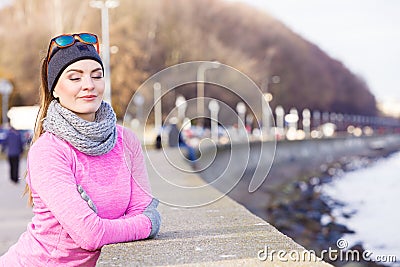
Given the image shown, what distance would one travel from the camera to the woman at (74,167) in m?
3.63

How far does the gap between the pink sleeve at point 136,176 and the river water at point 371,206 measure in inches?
594

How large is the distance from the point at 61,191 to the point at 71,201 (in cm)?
6

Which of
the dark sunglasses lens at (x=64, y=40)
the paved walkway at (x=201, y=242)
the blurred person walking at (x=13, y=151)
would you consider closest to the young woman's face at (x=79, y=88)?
the dark sunglasses lens at (x=64, y=40)

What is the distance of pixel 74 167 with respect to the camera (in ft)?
12.2

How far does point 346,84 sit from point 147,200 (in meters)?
169

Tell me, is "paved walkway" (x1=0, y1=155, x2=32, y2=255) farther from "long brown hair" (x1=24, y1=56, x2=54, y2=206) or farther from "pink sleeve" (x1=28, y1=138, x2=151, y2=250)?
"pink sleeve" (x1=28, y1=138, x2=151, y2=250)

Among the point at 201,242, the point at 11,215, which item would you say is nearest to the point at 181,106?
the point at 201,242

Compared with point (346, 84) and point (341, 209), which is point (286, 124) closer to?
point (346, 84)

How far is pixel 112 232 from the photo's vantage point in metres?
3.87

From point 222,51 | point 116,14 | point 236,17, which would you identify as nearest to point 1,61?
point 116,14

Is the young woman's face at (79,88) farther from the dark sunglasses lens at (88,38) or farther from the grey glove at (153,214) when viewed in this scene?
the grey glove at (153,214)

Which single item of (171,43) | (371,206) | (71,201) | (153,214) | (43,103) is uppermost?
(171,43)

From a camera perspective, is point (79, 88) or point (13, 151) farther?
point (13, 151)

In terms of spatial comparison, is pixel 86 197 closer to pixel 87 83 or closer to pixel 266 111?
pixel 87 83
